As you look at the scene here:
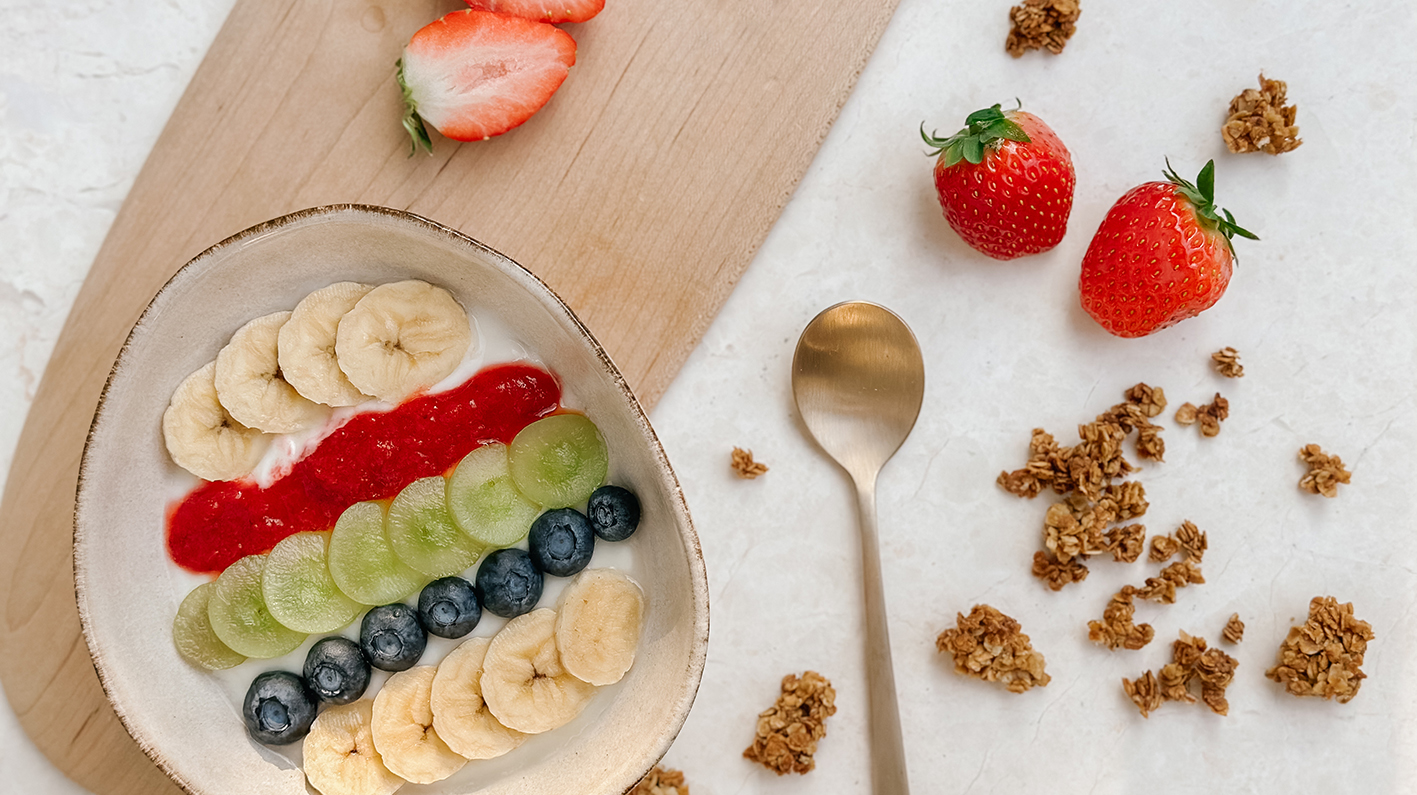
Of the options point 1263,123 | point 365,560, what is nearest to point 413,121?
point 365,560

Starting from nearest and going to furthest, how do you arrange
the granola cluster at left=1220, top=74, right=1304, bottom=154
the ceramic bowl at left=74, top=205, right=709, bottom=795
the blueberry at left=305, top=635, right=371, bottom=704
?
the ceramic bowl at left=74, top=205, right=709, bottom=795 < the blueberry at left=305, top=635, right=371, bottom=704 < the granola cluster at left=1220, top=74, right=1304, bottom=154

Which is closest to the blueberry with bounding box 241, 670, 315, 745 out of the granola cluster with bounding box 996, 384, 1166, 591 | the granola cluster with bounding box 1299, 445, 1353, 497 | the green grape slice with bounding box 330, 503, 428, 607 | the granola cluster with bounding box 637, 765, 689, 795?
the green grape slice with bounding box 330, 503, 428, 607

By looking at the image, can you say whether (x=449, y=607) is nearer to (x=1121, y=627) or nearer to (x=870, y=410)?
(x=870, y=410)

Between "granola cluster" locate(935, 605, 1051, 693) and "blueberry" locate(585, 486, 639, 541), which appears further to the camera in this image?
"granola cluster" locate(935, 605, 1051, 693)

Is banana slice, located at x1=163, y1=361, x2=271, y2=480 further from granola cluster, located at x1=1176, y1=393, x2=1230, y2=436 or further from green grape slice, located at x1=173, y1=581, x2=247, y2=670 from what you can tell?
granola cluster, located at x1=1176, y1=393, x2=1230, y2=436

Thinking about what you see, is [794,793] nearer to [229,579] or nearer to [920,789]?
[920,789]

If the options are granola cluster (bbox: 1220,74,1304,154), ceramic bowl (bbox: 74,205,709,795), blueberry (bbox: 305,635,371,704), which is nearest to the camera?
ceramic bowl (bbox: 74,205,709,795)
